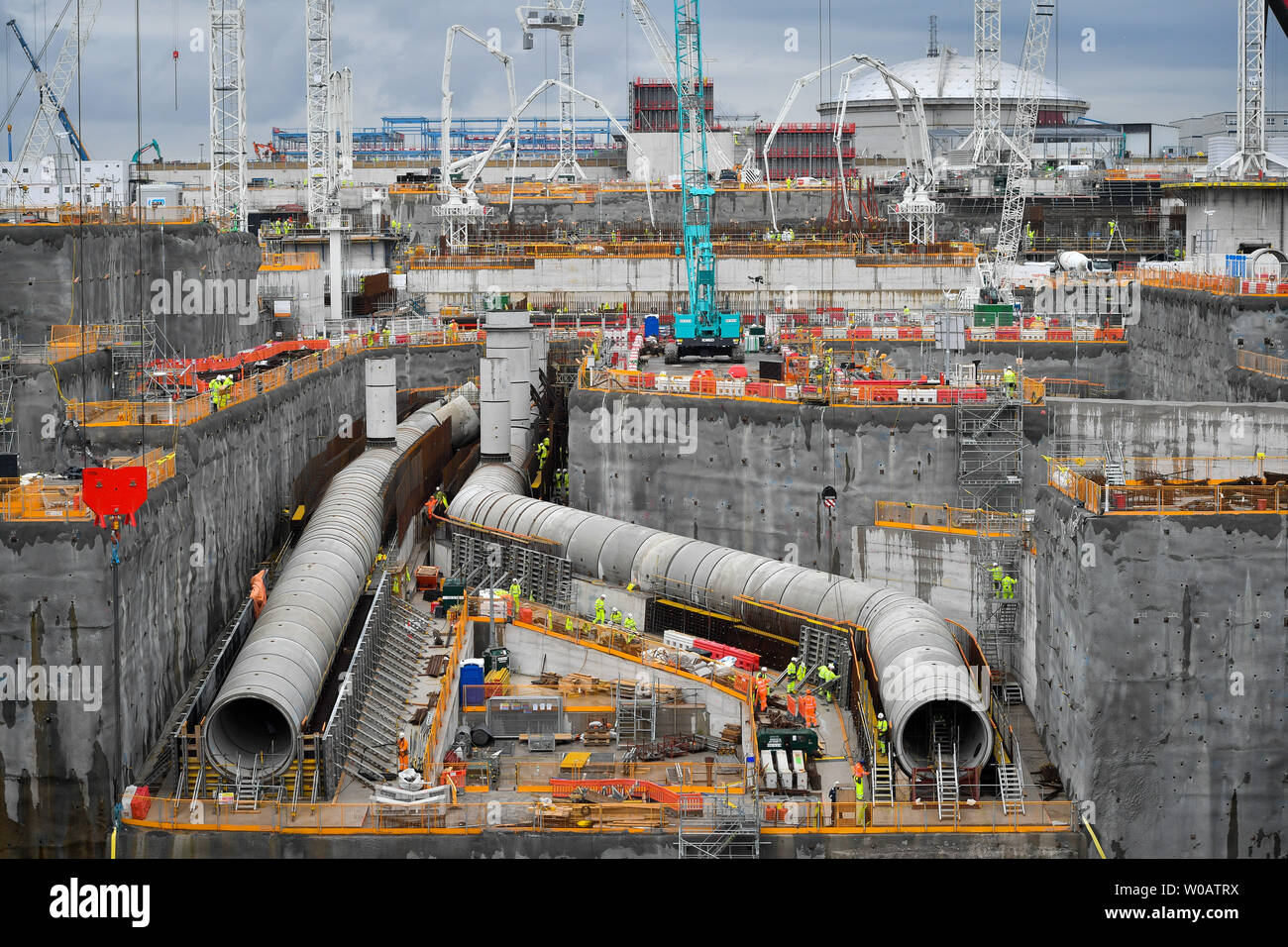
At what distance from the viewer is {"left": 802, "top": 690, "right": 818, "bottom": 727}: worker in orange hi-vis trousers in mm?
41281

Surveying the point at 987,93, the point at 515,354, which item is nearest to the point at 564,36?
the point at 987,93

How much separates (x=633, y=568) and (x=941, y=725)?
1414 cm

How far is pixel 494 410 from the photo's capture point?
2493 inches

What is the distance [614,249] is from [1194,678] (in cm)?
6855

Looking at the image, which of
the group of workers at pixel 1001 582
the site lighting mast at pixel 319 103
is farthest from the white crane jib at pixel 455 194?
the group of workers at pixel 1001 582

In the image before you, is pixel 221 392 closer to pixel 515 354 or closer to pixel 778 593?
pixel 515 354

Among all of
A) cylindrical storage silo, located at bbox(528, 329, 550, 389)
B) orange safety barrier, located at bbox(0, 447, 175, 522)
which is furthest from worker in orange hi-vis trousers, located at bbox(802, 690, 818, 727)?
cylindrical storage silo, located at bbox(528, 329, 550, 389)

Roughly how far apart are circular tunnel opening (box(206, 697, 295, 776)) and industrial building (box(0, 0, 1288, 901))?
→ 9cm

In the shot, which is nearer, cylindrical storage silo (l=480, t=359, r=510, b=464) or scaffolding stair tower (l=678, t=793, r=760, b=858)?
scaffolding stair tower (l=678, t=793, r=760, b=858)

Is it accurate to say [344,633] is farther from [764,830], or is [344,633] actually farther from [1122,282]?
[1122,282]

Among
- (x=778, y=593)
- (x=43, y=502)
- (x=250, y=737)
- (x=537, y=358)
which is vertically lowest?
(x=250, y=737)
